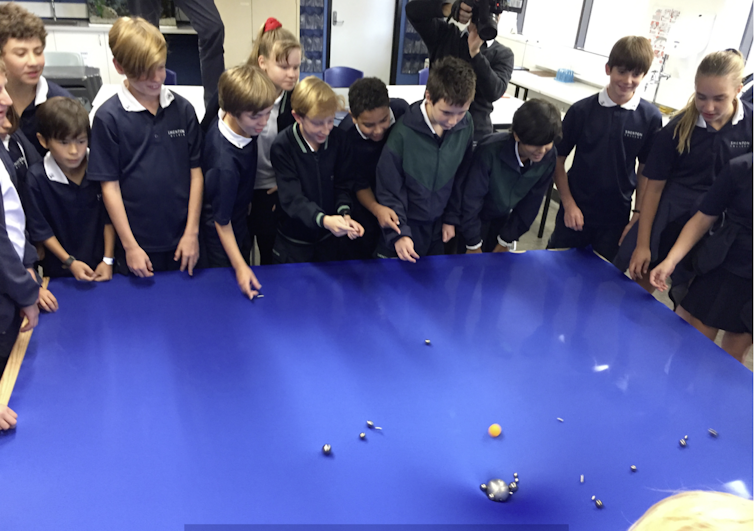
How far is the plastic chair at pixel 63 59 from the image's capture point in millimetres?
3645

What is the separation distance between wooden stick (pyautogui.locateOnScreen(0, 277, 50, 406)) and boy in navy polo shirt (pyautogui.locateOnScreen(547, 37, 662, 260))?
6.45ft

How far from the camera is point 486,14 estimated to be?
2.36 meters

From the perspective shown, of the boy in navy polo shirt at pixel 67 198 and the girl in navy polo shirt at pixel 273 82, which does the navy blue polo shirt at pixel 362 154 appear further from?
the boy in navy polo shirt at pixel 67 198

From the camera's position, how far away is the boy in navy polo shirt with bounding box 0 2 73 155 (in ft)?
5.46

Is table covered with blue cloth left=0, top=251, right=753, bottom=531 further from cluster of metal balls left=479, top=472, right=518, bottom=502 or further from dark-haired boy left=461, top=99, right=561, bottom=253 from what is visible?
dark-haired boy left=461, top=99, right=561, bottom=253

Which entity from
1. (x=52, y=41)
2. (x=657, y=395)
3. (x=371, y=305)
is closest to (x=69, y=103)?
(x=371, y=305)

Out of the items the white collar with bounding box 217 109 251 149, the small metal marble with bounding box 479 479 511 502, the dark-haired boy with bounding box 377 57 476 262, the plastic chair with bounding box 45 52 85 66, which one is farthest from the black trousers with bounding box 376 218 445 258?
the plastic chair with bounding box 45 52 85 66

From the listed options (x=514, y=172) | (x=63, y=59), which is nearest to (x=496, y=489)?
(x=514, y=172)

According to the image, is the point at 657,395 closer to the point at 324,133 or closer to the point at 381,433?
the point at 381,433

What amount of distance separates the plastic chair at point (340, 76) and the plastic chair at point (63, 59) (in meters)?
1.69

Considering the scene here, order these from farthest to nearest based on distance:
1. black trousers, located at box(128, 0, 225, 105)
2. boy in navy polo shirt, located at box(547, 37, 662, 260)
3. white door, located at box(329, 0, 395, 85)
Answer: white door, located at box(329, 0, 395, 85)
black trousers, located at box(128, 0, 225, 105)
boy in navy polo shirt, located at box(547, 37, 662, 260)

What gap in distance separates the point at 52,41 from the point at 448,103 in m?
4.93

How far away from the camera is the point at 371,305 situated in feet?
5.52

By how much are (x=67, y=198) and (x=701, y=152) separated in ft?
7.30
